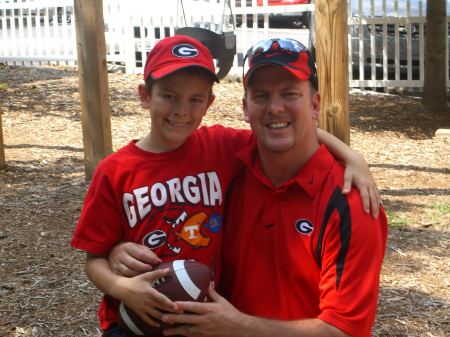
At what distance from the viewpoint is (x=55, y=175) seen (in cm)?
731

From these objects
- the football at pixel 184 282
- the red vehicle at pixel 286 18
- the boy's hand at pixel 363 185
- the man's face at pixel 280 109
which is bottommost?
the football at pixel 184 282

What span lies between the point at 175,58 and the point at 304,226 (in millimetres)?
744

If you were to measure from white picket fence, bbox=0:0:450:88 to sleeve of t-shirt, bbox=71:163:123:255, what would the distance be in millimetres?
9343

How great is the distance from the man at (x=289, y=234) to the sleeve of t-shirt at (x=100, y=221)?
1.24ft

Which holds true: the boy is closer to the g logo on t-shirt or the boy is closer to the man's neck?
the g logo on t-shirt

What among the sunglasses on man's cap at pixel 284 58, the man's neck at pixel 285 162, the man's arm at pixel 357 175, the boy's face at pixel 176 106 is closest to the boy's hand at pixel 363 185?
the man's arm at pixel 357 175

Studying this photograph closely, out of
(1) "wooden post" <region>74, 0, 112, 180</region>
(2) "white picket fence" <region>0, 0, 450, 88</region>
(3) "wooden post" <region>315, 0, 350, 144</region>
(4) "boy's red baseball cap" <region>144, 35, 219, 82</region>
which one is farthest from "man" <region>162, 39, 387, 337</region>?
(2) "white picket fence" <region>0, 0, 450, 88</region>

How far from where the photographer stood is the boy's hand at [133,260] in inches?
97.8

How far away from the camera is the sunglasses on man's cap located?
8.05 feet

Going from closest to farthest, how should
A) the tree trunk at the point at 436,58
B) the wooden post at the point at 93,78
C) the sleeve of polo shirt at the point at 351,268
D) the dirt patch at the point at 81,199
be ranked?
1. the sleeve of polo shirt at the point at 351,268
2. the dirt patch at the point at 81,199
3. the wooden post at the point at 93,78
4. the tree trunk at the point at 436,58

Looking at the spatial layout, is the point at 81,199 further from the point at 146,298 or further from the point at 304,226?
the point at 304,226

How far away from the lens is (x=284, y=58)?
2459mm

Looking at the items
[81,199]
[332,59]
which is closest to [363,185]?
[332,59]

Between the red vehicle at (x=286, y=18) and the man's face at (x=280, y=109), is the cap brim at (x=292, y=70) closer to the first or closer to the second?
the man's face at (x=280, y=109)
